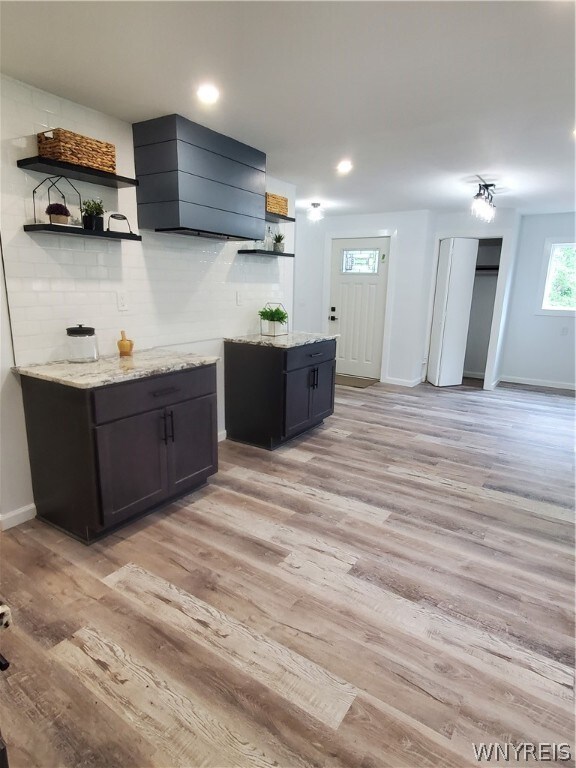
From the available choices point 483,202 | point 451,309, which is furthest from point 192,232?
point 451,309

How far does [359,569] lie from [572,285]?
5.75 metres

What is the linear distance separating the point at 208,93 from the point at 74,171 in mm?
832

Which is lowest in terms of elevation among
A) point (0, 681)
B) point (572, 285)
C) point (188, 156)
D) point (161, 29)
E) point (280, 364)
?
point (0, 681)

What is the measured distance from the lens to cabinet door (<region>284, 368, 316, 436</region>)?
11.8ft

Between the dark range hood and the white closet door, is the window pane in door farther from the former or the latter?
the dark range hood

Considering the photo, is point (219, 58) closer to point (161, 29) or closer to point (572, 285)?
point (161, 29)

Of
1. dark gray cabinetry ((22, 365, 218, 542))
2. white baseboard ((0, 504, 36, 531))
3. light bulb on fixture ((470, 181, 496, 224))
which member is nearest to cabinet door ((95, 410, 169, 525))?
dark gray cabinetry ((22, 365, 218, 542))

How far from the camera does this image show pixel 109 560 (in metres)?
2.21

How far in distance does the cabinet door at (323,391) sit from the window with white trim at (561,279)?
3.96m

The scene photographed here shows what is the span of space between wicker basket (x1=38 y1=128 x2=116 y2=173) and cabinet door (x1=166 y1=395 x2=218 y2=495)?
1430mm

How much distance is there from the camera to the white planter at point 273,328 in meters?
3.86

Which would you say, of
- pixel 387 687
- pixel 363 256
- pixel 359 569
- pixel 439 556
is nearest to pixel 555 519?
pixel 439 556

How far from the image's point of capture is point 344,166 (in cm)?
361

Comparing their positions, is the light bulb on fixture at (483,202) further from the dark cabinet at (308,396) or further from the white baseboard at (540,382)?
the white baseboard at (540,382)
